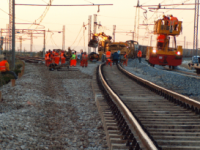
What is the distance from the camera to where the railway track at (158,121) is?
186 inches

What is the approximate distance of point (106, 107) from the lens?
24.8 ft

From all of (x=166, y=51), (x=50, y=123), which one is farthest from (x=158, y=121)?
(x=166, y=51)

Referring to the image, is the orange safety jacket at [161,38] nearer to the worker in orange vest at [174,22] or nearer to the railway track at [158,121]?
the worker in orange vest at [174,22]

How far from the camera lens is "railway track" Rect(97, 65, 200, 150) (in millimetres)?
4734

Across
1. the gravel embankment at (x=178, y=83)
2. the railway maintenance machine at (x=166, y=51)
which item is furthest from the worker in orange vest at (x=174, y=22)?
the gravel embankment at (x=178, y=83)

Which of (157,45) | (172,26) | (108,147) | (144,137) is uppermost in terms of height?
(172,26)

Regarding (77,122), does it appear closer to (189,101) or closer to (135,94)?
(189,101)

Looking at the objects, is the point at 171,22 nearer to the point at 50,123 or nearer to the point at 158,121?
the point at 158,121

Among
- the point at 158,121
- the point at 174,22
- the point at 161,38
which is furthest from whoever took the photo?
the point at 161,38

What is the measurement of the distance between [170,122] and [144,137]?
1.97 m

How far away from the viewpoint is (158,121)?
6.34 metres

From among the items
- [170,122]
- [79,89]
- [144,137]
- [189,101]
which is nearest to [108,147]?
[144,137]

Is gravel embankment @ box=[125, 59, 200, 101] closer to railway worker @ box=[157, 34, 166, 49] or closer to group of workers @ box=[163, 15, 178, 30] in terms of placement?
railway worker @ box=[157, 34, 166, 49]

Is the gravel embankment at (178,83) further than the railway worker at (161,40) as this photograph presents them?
No
